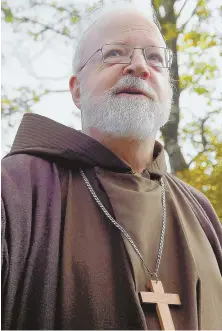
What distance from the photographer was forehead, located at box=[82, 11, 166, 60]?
5.63 ft

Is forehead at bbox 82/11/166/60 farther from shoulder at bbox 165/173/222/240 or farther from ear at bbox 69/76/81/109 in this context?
shoulder at bbox 165/173/222/240

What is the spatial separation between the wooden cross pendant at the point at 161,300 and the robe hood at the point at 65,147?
47 cm

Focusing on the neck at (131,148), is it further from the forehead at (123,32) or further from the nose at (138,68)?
the forehead at (123,32)

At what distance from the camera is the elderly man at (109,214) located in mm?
1212

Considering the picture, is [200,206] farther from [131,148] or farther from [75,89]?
[75,89]

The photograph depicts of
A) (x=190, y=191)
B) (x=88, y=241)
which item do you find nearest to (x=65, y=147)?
(x=88, y=241)

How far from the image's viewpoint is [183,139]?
4961 millimetres

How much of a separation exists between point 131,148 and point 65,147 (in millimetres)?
277

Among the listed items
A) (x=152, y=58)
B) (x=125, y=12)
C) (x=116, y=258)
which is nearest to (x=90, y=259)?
(x=116, y=258)

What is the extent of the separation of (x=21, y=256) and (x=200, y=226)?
2.59 ft

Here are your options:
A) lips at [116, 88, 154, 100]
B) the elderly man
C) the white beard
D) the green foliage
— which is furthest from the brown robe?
the green foliage

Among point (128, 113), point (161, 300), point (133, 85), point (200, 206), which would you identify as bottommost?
point (161, 300)

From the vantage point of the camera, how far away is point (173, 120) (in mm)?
4574

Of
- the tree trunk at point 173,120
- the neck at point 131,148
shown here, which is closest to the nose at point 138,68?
the neck at point 131,148
